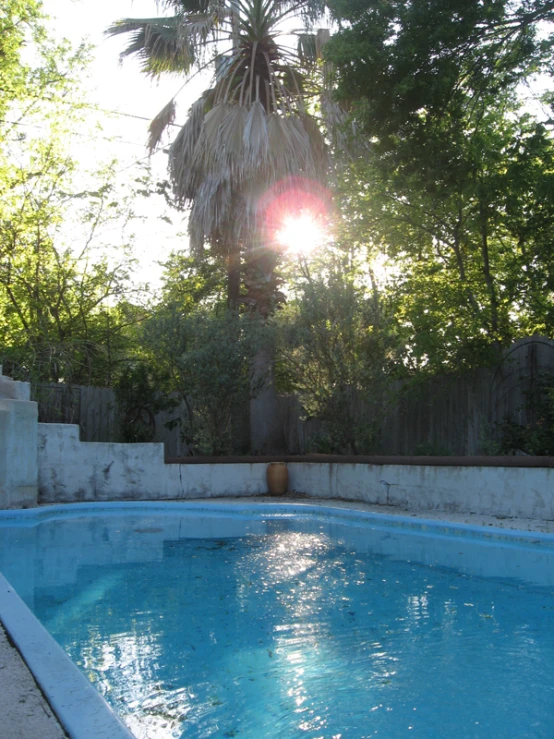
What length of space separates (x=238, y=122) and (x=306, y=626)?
11509 mm

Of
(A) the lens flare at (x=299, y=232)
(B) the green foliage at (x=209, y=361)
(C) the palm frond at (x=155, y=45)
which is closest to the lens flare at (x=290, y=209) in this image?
(A) the lens flare at (x=299, y=232)

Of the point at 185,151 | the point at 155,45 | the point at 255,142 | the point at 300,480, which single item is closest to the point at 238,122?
the point at 255,142

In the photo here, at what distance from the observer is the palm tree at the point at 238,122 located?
46.3 ft

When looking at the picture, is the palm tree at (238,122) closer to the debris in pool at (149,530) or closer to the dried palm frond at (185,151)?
the dried palm frond at (185,151)

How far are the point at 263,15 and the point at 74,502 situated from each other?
10.9 m

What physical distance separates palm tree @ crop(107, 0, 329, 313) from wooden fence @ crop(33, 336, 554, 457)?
3.80m

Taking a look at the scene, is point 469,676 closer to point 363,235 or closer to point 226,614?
point 226,614

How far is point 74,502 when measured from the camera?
1174 cm

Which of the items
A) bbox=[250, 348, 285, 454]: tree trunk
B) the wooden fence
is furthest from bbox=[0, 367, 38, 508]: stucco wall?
bbox=[250, 348, 285, 454]: tree trunk

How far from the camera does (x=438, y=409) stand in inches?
514

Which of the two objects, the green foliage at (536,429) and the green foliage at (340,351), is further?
the green foliage at (340,351)

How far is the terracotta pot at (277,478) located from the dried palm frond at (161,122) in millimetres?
8160

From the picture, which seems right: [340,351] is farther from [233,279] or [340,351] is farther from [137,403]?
[137,403]

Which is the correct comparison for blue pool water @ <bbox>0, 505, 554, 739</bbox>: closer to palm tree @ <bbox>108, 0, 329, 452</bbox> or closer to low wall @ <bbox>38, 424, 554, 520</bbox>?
low wall @ <bbox>38, 424, 554, 520</bbox>
